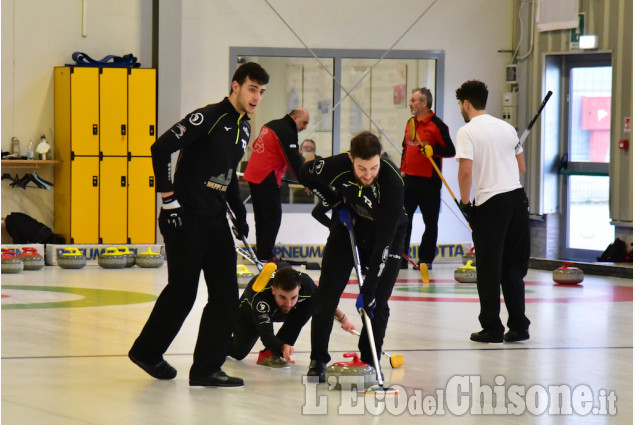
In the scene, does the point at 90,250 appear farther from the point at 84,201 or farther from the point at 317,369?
the point at 317,369

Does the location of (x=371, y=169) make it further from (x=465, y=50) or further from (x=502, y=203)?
(x=465, y=50)

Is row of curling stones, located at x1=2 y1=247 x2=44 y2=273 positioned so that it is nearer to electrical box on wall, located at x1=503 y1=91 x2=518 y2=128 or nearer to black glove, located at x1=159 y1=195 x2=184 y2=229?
black glove, located at x1=159 y1=195 x2=184 y2=229

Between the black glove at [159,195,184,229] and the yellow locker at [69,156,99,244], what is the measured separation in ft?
26.2

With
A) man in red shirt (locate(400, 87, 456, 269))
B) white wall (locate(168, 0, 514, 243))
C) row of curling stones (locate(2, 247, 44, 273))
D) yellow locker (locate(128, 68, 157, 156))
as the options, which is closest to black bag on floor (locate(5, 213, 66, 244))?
row of curling stones (locate(2, 247, 44, 273))

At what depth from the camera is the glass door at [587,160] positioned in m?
13.5

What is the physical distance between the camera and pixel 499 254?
23.1 feet

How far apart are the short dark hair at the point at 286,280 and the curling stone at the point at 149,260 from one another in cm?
607

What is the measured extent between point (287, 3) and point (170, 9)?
150 cm

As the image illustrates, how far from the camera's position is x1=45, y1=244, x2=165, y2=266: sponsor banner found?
484 inches

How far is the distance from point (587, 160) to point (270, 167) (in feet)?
16.5

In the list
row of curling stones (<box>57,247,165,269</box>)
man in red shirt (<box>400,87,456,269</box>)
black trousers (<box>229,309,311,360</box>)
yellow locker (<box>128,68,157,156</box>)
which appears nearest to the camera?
black trousers (<box>229,309,311,360</box>)

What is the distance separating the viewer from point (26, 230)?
498 inches

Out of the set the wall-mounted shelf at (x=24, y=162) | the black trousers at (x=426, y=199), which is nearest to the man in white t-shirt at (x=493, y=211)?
the black trousers at (x=426, y=199)

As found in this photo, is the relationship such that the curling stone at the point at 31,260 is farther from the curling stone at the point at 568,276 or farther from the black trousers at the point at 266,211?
the curling stone at the point at 568,276
